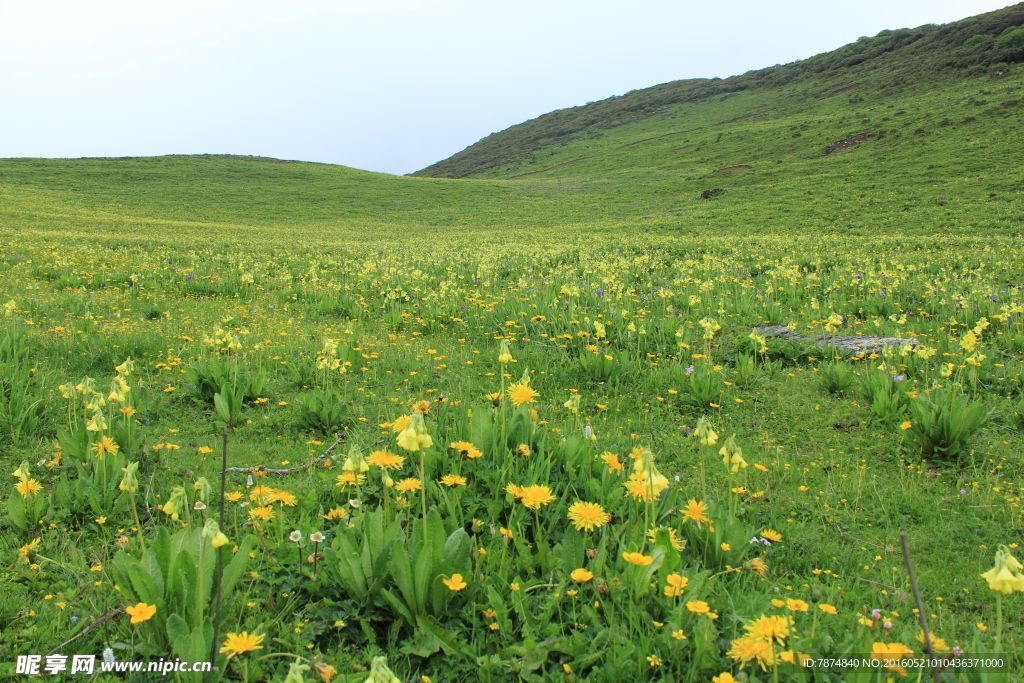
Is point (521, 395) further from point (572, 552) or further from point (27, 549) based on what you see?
point (27, 549)

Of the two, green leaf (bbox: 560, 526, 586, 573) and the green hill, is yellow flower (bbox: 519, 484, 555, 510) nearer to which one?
green leaf (bbox: 560, 526, 586, 573)

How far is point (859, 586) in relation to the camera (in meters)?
2.71

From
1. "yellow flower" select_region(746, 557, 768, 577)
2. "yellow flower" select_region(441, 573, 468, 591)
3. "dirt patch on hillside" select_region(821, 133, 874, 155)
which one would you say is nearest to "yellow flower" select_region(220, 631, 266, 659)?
"yellow flower" select_region(441, 573, 468, 591)

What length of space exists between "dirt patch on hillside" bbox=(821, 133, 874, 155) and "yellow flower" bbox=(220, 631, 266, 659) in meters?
52.6

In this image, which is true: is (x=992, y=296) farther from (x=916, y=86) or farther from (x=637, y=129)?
(x=637, y=129)

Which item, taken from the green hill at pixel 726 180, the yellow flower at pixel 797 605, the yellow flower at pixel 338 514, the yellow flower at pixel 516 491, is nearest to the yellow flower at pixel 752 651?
the yellow flower at pixel 797 605

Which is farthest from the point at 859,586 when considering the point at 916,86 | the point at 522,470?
the point at 916,86

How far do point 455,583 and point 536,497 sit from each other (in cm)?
72

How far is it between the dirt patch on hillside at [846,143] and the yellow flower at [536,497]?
51200 mm

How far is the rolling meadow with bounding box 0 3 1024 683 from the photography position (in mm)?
2205

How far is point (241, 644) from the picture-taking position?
2029 millimetres

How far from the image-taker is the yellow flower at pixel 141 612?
2012 mm

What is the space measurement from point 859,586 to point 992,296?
7568 mm

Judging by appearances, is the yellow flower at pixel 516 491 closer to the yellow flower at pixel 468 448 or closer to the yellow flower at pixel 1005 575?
the yellow flower at pixel 468 448
